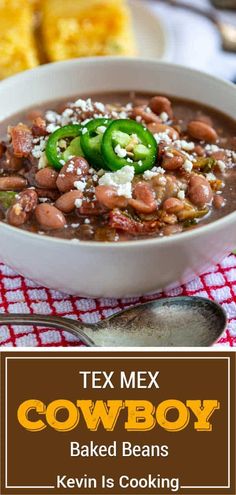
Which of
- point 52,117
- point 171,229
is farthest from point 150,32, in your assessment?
point 171,229

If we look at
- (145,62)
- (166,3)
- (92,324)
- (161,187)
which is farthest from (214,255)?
(166,3)

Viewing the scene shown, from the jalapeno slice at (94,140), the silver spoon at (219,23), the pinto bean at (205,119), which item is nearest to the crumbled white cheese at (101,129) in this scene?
the jalapeno slice at (94,140)

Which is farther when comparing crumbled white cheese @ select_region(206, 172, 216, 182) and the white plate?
the white plate

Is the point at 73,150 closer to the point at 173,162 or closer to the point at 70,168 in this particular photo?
the point at 70,168

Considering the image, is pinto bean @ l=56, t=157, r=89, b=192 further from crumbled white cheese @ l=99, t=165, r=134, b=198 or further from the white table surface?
the white table surface

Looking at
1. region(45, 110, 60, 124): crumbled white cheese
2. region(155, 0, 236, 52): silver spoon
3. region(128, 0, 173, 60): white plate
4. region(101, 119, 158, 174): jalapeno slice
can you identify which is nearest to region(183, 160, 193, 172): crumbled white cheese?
region(101, 119, 158, 174): jalapeno slice

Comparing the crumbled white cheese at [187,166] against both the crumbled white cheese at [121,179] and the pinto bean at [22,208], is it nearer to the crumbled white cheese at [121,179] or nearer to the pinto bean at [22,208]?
the crumbled white cheese at [121,179]
